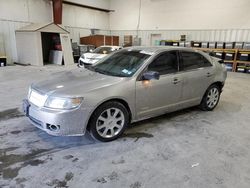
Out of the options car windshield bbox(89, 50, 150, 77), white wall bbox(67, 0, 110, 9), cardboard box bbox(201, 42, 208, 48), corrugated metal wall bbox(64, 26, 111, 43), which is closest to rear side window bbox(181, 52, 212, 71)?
car windshield bbox(89, 50, 150, 77)

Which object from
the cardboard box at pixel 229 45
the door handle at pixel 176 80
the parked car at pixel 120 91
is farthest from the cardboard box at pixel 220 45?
the door handle at pixel 176 80

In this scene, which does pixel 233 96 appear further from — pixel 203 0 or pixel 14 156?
pixel 203 0

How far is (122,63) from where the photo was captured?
10.8ft

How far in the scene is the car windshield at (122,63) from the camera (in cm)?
306

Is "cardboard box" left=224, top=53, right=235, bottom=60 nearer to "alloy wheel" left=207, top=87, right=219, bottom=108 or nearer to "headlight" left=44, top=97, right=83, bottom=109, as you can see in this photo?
"alloy wheel" left=207, top=87, right=219, bottom=108

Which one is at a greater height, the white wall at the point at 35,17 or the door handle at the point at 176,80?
the white wall at the point at 35,17

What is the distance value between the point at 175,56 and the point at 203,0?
9793mm

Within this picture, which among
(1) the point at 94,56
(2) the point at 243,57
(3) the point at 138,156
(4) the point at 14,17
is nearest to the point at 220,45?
(2) the point at 243,57

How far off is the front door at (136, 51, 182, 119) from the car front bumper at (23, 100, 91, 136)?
0.84 meters

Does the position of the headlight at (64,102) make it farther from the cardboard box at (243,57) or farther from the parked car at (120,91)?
the cardboard box at (243,57)

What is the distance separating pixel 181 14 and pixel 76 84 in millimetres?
11362

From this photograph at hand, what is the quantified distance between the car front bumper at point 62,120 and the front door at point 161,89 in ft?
2.77

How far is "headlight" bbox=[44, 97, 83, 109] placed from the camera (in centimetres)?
246

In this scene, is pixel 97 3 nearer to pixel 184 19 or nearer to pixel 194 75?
pixel 184 19
